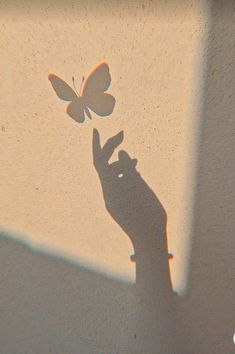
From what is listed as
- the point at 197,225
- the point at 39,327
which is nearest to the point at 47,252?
the point at 39,327

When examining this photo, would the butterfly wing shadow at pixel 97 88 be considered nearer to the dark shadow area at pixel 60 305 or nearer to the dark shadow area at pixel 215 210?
the dark shadow area at pixel 215 210

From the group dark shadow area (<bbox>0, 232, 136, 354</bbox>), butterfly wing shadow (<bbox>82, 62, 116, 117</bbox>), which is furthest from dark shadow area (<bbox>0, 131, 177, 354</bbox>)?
butterfly wing shadow (<bbox>82, 62, 116, 117</bbox>)

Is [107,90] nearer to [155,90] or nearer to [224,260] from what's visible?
[155,90]

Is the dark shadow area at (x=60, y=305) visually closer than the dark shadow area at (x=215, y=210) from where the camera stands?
No

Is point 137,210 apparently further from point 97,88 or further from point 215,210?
point 97,88

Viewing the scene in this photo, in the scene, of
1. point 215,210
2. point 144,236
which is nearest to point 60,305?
point 144,236

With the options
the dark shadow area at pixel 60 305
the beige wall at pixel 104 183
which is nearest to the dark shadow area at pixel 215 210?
the beige wall at pixel 104 183

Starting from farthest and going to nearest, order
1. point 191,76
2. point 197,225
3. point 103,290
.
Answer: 1. point 103,290
2. point 197,225
3. point 191,76
